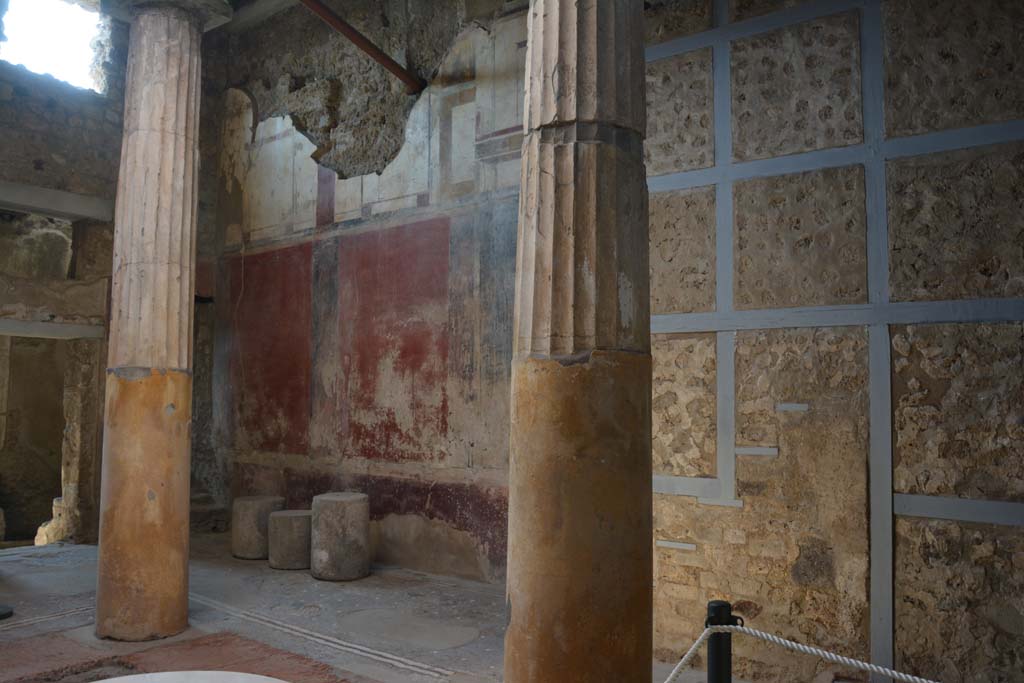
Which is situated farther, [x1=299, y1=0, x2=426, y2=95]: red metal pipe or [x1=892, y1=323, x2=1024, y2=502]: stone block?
[x1=299, y1=0, x2=426, y2=95]: red metal pipe

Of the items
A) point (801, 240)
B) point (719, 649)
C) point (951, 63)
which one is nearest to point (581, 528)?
point (719, 649)

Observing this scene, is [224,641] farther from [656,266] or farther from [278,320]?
[278,320]

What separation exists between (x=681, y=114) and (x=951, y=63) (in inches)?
58.1

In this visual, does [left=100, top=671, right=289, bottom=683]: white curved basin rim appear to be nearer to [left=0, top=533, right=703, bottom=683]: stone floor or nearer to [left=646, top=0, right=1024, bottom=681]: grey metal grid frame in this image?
[left=0, top=533, right=703, bottom=683]: stone floor

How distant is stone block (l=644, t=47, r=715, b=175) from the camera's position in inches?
187

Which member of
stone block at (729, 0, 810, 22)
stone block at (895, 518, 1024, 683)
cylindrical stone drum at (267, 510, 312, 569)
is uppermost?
stone block at (729, 0, 810, 22)

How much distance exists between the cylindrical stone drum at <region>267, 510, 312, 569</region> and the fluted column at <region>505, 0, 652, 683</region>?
184 inches

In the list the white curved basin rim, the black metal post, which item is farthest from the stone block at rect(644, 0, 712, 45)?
the white curved basin rim

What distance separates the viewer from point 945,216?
3990mm

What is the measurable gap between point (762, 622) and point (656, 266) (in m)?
2.17

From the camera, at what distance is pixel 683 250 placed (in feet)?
15.7

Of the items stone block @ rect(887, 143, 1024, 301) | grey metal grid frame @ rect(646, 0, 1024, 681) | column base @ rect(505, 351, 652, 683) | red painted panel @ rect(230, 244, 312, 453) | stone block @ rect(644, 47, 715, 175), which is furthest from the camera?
red painted panel @ rect(230, 244, 312, 453)

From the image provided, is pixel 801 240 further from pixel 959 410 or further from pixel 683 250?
pixel 959 410

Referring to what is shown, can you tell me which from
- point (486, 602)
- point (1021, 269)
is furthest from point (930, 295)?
point (486, 602)
